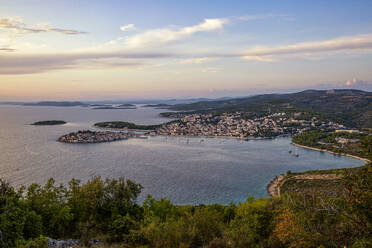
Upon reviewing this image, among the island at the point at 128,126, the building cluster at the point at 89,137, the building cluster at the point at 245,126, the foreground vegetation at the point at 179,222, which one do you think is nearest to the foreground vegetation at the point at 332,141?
the building cluster at the point at 245,126

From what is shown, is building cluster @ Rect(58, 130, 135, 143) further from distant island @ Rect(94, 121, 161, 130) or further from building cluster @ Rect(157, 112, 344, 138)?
building cluster @ Rect(157, 112, 344, 138)

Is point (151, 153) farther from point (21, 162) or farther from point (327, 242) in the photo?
point (327, 242)

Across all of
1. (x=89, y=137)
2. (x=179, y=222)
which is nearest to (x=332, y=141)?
(x=89, y=137)

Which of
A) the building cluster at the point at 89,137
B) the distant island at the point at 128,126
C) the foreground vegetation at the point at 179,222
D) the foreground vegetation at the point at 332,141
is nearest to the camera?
the foreground vegetation at the point at 179,222

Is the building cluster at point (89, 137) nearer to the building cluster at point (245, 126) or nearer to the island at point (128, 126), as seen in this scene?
the island at point (128, 126)

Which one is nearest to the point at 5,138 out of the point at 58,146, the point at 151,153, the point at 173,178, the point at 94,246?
the point at 58,146

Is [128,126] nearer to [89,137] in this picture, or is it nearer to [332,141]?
[89,137]

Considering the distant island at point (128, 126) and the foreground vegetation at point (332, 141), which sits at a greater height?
the distant island at point (128, 126)
